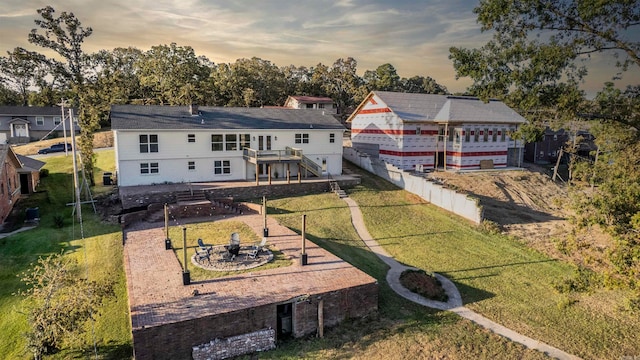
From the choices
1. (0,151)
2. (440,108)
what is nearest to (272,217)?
(0,151)

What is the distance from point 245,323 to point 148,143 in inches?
782

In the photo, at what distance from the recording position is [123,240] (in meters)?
20.0

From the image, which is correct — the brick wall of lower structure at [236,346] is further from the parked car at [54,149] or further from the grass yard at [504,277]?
the parked car at [54,149]

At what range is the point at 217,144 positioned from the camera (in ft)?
99.9

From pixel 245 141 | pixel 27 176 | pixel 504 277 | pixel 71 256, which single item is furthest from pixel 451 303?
pixel 27 176

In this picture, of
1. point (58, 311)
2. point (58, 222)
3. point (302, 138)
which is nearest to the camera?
point (58, 311)

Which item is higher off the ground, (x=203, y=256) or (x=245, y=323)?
(x=203, y=256)

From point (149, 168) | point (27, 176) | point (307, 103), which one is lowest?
point (27, 176)

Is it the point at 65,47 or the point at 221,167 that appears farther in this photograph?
the point at 65,47

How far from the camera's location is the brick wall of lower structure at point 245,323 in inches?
448

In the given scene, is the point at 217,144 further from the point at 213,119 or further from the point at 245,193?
the point at 245,193

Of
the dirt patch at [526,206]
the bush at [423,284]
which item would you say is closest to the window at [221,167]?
the bush at [423,284]

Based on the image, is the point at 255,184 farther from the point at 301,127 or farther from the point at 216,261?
the point at 216,261

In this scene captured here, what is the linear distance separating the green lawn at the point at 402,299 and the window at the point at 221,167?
223 inches
